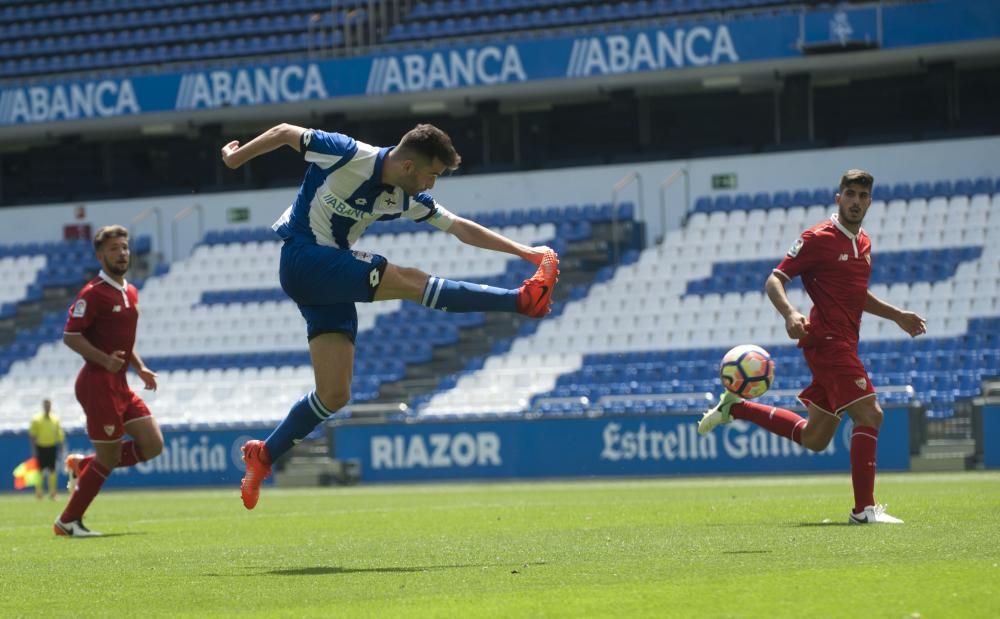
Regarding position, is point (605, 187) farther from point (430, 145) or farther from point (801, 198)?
point (430, 145)

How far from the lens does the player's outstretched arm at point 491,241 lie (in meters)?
9.48

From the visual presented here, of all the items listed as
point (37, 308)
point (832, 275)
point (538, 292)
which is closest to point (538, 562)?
point (538, 292)

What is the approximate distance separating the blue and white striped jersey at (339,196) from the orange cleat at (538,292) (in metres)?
1.10

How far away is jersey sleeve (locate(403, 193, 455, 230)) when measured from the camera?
9.90 metres

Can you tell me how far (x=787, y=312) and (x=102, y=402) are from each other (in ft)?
18.2

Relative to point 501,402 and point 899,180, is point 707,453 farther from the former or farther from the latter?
point 899,180

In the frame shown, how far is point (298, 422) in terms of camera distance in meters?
10.0

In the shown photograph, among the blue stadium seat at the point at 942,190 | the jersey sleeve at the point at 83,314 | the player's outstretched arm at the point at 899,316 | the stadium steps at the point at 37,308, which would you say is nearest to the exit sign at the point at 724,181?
the blue stadium seat at the point at 942,190

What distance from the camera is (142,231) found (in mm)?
38219

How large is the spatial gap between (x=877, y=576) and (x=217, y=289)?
94.8 feet

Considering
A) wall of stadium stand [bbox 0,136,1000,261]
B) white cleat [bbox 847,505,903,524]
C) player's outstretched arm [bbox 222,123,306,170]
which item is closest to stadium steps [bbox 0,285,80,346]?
wall of stadium stand [bbox 0,136,1000,261]

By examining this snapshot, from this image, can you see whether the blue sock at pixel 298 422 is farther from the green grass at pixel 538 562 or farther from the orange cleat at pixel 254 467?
the green grass at pixel 538 562

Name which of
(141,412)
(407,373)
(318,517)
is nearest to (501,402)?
(407,373)

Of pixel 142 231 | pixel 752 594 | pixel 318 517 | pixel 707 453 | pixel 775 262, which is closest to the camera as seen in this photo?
pixel 752 594
